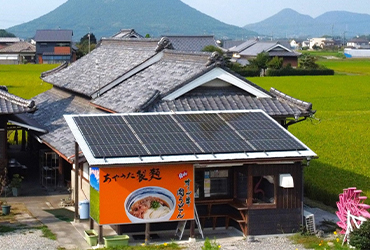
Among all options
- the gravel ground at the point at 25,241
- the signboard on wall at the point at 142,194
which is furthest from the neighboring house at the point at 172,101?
the gravel ground at the point at 25,241

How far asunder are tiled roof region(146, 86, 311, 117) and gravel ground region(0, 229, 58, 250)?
4.67 metres

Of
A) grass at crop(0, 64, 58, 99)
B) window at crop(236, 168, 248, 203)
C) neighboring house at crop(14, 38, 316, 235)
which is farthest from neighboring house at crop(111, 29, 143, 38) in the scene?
window at crop(236, 168, 248, 203)

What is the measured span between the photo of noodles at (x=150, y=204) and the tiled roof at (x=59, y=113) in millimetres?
4356

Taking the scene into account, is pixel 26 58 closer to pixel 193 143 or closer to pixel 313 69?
pixel 313 69

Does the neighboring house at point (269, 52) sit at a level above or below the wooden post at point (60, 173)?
above

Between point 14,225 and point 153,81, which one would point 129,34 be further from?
point 14,225

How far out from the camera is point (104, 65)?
80.7 feet

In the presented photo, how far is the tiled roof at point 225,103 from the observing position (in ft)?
58.0

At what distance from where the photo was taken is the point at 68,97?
82.2ft

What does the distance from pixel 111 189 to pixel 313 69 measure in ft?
209

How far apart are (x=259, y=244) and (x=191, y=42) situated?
188 feet

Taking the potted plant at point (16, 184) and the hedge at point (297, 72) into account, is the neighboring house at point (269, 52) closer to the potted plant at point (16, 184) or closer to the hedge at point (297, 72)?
the hedge at point (297, 72)

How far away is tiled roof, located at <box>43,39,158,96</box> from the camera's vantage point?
22.5 meters

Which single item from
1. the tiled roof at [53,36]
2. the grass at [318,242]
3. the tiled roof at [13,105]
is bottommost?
the grass at [318,242]
